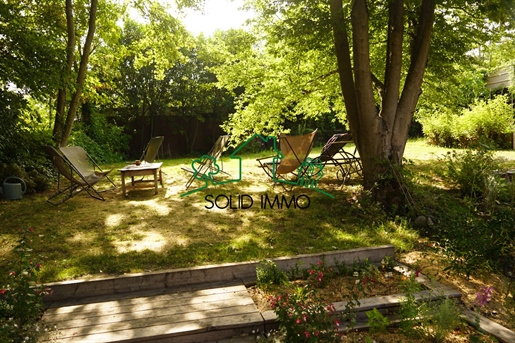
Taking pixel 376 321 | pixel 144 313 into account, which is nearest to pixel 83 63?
pixel 144 313

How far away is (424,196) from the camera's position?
5203mm

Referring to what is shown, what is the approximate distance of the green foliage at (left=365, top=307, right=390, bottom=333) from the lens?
251 cm

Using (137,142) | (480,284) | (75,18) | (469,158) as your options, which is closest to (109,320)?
(480,284)

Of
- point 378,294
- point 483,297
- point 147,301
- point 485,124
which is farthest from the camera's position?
point 485,124

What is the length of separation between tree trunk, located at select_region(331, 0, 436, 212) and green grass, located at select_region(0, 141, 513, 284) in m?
0.54

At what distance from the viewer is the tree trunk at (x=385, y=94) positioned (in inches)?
204

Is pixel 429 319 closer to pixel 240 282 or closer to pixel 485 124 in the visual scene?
pixel 240 282

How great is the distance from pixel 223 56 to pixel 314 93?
229 cm

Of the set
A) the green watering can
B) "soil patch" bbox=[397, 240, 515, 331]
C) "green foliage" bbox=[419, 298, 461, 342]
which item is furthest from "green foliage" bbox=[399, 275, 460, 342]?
the green watering can

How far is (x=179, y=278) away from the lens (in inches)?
128

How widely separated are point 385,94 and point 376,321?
388cm

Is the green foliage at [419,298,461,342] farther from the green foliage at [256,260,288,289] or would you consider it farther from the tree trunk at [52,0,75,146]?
the tree trunk at [52,0,75,146]

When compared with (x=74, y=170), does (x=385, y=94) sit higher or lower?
higher

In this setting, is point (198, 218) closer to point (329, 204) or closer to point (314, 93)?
point (329, 204)
